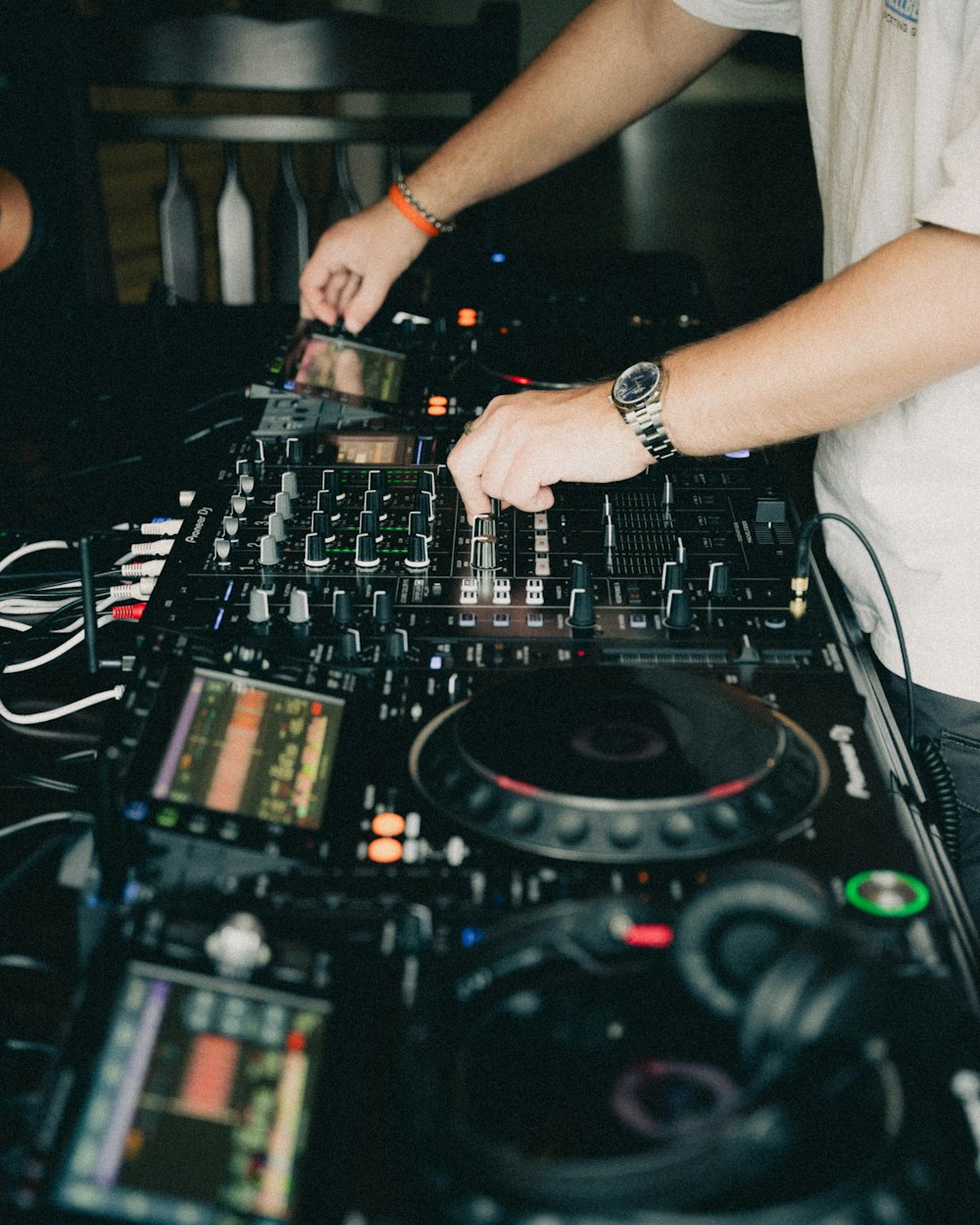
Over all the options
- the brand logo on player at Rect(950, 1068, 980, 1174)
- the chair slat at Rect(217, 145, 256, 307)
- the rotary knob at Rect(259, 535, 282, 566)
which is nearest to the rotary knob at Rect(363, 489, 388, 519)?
the rotary knob at Rect(259, 535, 282, 566)

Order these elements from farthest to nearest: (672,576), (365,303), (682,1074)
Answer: (365,303) → (672,576) → (682,1074)

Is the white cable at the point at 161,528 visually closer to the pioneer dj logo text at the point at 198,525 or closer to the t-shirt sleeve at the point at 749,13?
the pioneer dj logo text at the point at 198,525

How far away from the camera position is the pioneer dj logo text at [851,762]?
79cm

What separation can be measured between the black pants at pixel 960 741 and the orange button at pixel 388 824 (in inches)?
22.9

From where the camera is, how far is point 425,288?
1.82 m

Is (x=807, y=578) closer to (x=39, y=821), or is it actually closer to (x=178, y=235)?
(x=39, y=821)

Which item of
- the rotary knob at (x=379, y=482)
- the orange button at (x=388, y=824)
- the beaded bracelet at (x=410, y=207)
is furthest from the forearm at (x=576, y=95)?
the orange button at (x=388, y=824)

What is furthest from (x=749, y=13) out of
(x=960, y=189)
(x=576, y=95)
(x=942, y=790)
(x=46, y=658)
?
(x=46, y=658)

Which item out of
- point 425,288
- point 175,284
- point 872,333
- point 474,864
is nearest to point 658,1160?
point 474,864

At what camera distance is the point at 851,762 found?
820 millimetres

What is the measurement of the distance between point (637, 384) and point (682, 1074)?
2.04 ft

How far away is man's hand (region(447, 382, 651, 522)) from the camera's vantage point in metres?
1.03

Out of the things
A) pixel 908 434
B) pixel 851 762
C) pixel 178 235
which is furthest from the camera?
pixel 178 235

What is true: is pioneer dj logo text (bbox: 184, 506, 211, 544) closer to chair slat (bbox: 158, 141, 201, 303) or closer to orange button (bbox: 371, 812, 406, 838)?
orange button (bbox: 371, 812, 406, 838)
